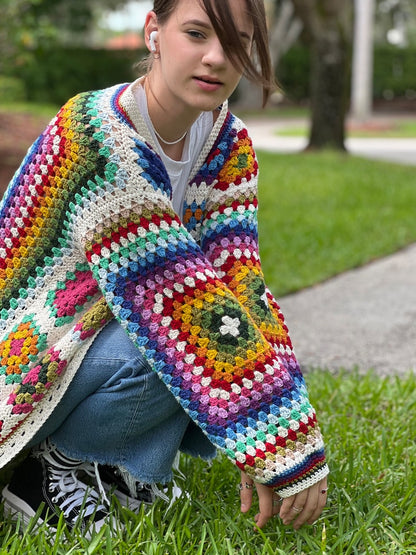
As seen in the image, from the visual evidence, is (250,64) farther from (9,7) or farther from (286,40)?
(286,40)

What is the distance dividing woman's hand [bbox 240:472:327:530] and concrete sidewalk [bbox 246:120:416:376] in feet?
5.38

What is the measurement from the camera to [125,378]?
1981 mm

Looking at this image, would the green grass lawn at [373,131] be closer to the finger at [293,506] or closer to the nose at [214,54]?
the nose at [214,54]

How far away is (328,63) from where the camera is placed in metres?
12.2

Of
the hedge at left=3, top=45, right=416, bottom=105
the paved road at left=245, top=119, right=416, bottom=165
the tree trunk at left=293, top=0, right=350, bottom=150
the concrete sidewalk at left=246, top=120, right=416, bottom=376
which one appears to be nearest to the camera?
the concrete sidewalk at left=246, top=120, right=416, bottom=376

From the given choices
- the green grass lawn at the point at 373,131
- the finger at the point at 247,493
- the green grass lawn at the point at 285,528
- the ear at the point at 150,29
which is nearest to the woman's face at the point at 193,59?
the ear at the point at 150,29

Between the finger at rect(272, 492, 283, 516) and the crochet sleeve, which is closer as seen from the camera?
the crochet sleeve

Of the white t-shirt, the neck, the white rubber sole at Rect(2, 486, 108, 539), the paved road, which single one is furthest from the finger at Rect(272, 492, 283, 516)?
the paved road

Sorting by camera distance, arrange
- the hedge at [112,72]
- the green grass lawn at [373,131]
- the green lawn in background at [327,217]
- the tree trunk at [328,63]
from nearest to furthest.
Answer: the green lawn in background at [327,217]
the tree trunk at [328,63]
the green grass lawn at [373,131]
the hedge at [112,72]

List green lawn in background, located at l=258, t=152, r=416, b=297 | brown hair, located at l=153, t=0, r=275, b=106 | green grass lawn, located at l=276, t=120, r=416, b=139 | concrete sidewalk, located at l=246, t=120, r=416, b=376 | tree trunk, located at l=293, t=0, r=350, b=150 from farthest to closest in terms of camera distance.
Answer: green grass lawn, located at l=276, t=120, r=416, b=139 < tree trunk, located at l=293, t=0, r=350, b=150 < green lawn in background, located at l=258, t=152, r=416, b=297 < concrete sidewalk, located at l=246, t=120, r=416, b=376 < brown hair, located at l=153, t=0, r=275, b=106

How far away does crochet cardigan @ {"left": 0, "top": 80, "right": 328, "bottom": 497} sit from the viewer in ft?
6.24

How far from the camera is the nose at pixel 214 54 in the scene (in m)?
1.89

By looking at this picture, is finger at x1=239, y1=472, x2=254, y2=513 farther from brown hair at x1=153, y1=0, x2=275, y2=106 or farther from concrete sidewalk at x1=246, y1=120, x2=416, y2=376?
concrete sidewalk at x1=246, y1=120, x2=416, y2=376

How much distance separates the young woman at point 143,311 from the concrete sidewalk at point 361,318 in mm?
1699
